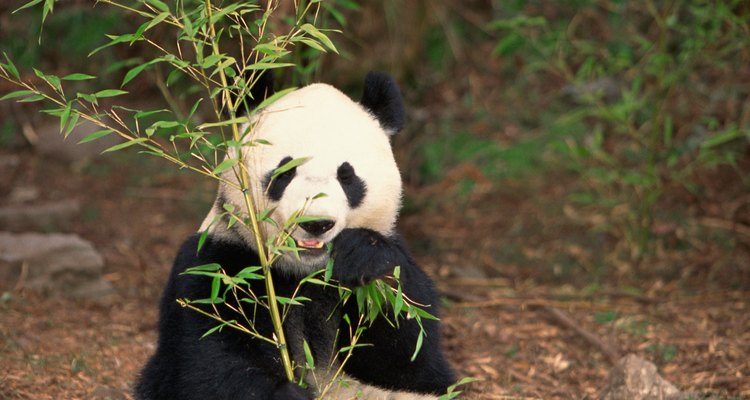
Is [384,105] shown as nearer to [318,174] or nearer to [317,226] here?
[318,174]

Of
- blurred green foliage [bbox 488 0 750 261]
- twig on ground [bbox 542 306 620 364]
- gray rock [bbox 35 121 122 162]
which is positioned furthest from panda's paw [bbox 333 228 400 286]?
gray rock [bbox 35 121 122 162]

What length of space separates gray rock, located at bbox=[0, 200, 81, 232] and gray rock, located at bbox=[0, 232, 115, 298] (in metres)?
0.96

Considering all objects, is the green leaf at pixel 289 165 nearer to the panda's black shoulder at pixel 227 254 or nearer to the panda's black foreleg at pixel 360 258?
the panda's black foreleg at pixel 360 258

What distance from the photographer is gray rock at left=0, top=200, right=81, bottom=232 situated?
6.49 metres

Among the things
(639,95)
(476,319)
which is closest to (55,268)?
(476,319)

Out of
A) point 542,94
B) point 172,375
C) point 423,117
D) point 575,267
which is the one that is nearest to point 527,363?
point 575,267

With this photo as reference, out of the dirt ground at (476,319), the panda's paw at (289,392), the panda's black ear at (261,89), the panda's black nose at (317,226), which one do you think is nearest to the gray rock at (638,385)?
the dirt ground at (476,319)

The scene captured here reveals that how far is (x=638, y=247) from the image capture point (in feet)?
20.1

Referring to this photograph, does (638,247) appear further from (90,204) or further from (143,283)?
(90,204)

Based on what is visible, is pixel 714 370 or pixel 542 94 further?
pixel 542 94

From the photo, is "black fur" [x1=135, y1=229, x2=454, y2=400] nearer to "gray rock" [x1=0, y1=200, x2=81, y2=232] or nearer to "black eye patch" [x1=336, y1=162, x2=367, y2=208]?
"black eye patch" [x1=336, y1=162, x2=367, y2=208]

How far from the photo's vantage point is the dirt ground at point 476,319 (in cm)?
433

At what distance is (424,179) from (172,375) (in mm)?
4253

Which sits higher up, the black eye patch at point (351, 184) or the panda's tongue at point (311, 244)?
the black eye patch at point (351, 184)
